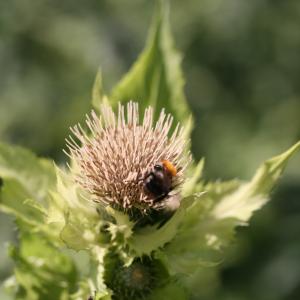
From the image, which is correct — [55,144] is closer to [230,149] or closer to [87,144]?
[230,149]

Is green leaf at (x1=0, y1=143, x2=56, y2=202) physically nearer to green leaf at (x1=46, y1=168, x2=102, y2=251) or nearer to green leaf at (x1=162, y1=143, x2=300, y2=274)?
green leaf at (x1=46, y1=168, x2=102, y2=251)

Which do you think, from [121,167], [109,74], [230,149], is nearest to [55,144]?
[109,74]

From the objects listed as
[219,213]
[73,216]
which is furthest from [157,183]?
[219,213]

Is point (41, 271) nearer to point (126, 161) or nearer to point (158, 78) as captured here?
point (126, 161)

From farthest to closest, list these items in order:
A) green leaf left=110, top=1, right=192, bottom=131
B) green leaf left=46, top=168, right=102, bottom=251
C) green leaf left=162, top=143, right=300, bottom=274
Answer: green leaf left=110, top=1, right=192, bottom=131
green leaf left=162, top=143, right=300, bottom=274
green leaf left=46, top=168, right=102, bottom=251

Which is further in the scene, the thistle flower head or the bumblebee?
the thistle flower head

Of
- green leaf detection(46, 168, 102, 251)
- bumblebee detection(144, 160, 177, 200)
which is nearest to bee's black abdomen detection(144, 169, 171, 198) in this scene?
bumblebee detection(144, 160, 177, 200)
